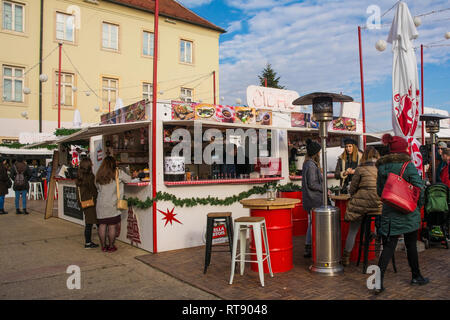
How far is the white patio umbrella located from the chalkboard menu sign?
25.3 ft

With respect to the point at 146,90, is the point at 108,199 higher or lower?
lower

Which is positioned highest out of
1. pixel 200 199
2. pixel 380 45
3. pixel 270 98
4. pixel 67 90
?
pixel 67 90

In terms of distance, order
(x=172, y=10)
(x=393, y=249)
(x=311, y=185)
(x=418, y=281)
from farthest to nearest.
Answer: (x=172, y=10) → (x=311, y=185) → (x=418, y=281) → (x=393, y=249)

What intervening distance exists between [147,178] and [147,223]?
86cm

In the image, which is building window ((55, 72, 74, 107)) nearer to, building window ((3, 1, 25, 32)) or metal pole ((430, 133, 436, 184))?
building window ((3, 1, 25, 32))

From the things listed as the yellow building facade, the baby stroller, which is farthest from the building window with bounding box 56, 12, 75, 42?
the baby stroller

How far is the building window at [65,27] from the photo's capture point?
1919 centimetres

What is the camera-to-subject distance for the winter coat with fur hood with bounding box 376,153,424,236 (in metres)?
4.24

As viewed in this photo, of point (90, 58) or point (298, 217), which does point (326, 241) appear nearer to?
point (298, 217)

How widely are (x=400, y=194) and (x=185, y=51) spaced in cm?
2173

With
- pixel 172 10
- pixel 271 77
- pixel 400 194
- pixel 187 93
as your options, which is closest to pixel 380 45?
pixel 400 194

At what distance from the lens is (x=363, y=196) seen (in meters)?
5.17

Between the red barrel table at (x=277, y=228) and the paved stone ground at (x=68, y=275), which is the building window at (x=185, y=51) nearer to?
the paved stone ground at (x=68, y=275)

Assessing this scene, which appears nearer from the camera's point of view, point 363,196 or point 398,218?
point 398,218
